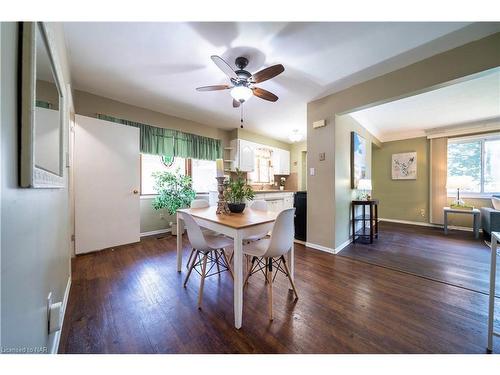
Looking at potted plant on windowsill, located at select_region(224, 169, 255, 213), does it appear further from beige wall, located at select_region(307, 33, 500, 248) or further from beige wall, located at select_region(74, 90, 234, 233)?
beige wall, located at select_region(74, 90, 234, 233)

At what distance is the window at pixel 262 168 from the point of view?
17.2 feet

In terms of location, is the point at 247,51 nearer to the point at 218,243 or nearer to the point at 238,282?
the point at 218,243

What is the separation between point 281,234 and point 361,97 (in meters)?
2.36

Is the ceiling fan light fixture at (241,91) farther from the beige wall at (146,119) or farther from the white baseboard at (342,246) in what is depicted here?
the white baseboard at (342,246)

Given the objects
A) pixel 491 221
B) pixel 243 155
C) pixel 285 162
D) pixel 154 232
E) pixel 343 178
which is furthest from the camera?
pixel 285 162

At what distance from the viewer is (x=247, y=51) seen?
1.93 metres

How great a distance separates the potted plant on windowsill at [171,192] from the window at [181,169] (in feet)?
0.60

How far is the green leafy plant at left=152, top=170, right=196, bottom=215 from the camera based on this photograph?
363 centimetres

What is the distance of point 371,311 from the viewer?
156 cm

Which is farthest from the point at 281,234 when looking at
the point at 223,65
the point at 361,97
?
the point at 361,97
